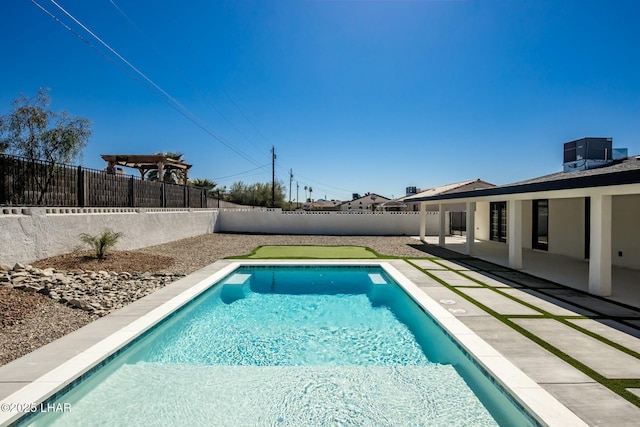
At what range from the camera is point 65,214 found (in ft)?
29.6

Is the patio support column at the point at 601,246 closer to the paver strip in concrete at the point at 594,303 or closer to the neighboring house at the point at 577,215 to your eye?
the neighboring house at the point at 577,215

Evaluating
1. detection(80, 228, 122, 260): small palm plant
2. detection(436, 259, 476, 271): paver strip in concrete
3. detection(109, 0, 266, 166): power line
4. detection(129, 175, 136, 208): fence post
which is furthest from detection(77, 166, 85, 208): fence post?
detection(436, 259, 476, 271): paver strip in concrete

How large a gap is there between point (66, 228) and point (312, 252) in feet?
27.4

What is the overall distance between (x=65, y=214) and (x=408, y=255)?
11685 millimetres

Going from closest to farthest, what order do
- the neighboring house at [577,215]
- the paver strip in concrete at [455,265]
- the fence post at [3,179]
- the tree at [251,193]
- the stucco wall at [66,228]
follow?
1. the neighboring house at [577,215]
2. the stucco wall at [66,228]
3. the fence post at [3,179]
4. the paver strip in concrete at [455,265]
5. the tree at [251,193]

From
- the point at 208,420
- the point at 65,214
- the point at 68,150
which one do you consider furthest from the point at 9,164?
the point at 208,420

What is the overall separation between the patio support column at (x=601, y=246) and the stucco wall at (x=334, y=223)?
1446 cm

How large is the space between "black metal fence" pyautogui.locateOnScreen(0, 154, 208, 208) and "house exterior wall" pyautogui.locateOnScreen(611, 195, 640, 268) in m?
16.8

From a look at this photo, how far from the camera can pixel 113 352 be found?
4.07 meters

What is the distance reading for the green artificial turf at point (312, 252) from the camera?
1219 cm

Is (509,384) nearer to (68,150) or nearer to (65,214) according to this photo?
(65,214)

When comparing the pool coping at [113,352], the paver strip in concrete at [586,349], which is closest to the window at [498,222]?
the pool coping at [113,352]

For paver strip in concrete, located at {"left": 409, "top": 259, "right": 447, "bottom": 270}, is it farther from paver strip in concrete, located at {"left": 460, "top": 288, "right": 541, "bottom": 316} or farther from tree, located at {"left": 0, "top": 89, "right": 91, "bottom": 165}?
tree, located at {"left": 0, "top": 89, "right": 91, "bottom": 165}

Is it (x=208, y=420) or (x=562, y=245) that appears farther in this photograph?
(x=562, y=245)
